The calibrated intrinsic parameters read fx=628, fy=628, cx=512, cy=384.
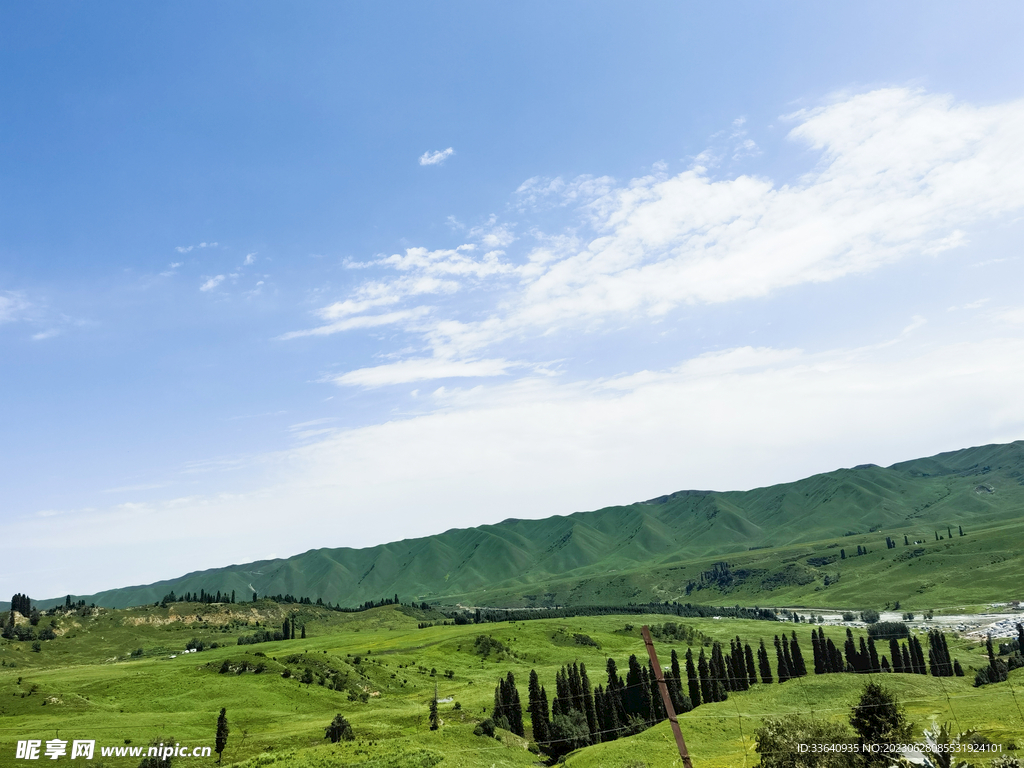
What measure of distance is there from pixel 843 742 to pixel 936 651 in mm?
157317

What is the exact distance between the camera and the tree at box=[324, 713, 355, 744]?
347 ft

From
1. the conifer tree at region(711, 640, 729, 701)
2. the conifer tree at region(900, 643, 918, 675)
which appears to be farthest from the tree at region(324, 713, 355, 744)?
the conifer tree at region(900, 643, 918, 675)

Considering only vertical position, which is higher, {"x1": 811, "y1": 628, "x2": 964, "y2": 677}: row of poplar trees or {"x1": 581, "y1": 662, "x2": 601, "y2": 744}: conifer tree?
{"x1": 581, "y1": 662, "x2": 601, "y2": 744}: conifer tree

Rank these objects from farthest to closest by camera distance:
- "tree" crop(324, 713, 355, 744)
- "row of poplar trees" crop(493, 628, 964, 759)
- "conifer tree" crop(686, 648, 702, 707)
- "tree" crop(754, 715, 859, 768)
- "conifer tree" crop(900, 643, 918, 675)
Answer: "conifer tree" crop(900, 643, 918, 675)
"conifer tree" crop(686, 648, 702, 707)
"row of poplar trees" crop(493, 628, 964, 759)
"tree" crop(324, 713, 355, 744)
"tree" crop(754, 715, 859, 768)

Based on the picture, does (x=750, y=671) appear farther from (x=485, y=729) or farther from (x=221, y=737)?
(x=221, y=737)

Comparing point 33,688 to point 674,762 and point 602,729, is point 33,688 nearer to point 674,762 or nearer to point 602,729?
point 602,729

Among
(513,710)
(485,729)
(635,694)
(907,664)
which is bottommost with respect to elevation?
(907,664)

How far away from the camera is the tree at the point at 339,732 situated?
10562cm

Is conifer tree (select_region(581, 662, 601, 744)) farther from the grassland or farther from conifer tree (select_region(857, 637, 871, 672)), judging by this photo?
conifer tree (select_region(857, 637, 871, 672))

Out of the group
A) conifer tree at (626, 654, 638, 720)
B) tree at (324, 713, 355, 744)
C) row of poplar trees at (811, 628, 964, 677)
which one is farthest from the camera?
row of poplar trees at (811, 628, 964, 677)

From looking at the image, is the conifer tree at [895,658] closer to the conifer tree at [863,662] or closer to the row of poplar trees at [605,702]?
the conifer tree at [863,662]

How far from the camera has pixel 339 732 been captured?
10750 cm

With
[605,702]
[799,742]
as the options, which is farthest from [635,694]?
[799,742]

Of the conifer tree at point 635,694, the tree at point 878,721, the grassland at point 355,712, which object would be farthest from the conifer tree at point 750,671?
the tree at point 878,721
